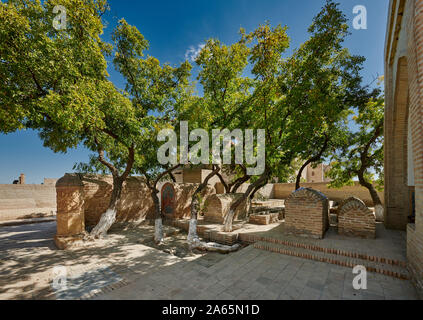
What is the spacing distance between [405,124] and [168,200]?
1263 centimetres

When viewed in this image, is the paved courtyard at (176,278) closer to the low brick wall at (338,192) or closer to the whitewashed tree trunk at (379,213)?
the whitewashed tree trunk at (379,213)

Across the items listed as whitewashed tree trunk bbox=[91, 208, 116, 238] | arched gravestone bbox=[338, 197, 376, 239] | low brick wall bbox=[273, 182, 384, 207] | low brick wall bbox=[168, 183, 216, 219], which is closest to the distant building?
low brick wall bbox=[273, 182, 384, 207]

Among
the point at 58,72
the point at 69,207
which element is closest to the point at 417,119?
the point at 58,72

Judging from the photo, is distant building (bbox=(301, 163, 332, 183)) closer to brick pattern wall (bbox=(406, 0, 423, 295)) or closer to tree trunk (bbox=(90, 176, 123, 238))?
brick pattern wall (bbox=(406, 0, 423, 295))

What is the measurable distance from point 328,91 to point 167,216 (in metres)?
11.7

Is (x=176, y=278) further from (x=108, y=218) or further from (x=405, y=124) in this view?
(x=405, y=124)

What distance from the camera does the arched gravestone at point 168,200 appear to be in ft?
39.3

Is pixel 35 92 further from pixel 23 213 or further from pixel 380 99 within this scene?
pixel 380 99

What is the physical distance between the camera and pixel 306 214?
672cm

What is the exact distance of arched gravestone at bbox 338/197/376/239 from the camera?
6355mm

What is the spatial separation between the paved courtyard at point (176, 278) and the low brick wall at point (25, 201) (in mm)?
8500

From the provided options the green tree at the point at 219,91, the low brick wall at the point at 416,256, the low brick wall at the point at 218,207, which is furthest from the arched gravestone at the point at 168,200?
the low brick wall at the point at 416,256

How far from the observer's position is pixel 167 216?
12023 mm

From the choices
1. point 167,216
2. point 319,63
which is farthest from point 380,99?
point 167,216
